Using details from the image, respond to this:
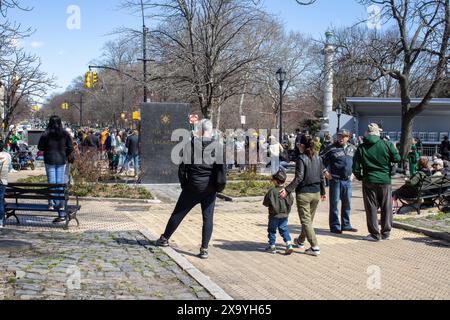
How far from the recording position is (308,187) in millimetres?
8039

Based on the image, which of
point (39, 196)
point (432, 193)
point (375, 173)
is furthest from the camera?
point (432, 193)

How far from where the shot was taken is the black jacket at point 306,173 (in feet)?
26.0

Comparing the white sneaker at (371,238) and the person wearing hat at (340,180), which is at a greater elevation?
the person wearing hat at (340,180)

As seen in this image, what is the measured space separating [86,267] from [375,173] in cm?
493

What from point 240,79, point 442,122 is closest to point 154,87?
point 240,79

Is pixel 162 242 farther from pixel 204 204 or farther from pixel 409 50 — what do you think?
pixel 409 50

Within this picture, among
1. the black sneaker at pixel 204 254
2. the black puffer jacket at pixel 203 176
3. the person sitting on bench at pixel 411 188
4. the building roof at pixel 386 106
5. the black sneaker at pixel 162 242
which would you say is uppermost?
the building roof at pixel 386 106

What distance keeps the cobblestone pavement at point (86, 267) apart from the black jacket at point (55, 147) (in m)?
1.18

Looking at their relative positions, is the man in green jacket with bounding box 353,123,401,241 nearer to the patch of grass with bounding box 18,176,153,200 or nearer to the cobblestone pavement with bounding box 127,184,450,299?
the cobblestone pavement with bounding box 127,184,450,299

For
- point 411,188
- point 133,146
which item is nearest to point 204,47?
point 133,146

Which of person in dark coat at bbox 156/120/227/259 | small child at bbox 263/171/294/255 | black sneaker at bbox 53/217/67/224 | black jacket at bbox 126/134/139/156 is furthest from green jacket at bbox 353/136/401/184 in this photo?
black jacket at bbox 126/134/139/156

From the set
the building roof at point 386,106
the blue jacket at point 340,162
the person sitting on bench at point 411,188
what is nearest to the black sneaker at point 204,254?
the blue jacket at point 340,162

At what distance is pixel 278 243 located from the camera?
880 cm

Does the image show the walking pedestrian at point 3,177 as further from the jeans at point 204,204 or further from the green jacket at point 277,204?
the green jacket at point 277,204
